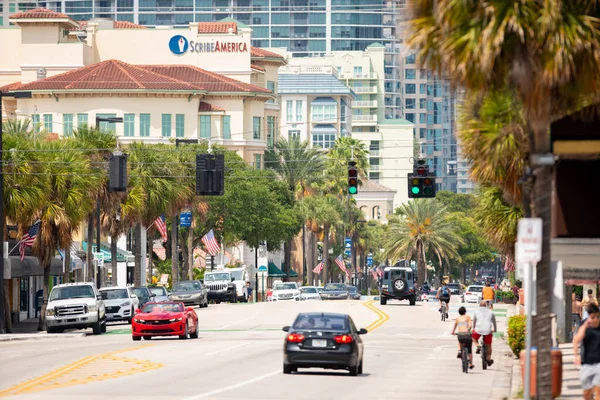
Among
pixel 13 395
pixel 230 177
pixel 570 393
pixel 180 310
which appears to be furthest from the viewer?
pixel 230 177

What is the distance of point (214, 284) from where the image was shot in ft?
267

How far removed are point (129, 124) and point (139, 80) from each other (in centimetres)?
409

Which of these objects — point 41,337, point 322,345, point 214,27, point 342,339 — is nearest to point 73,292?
point 41,337

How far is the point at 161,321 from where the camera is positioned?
42.9 metres

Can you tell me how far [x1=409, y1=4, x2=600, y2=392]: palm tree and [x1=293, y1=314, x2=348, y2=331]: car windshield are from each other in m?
10.3

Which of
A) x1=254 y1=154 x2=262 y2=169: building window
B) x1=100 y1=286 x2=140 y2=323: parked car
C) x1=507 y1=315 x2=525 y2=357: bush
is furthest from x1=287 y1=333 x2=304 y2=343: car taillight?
x1=254 y1=154 x2=262 y2=169: building window

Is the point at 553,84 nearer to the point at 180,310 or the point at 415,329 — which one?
the point at 180,310

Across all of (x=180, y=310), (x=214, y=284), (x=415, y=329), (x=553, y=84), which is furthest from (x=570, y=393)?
(x=214, y=284)

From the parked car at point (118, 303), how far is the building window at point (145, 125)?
61645 mm

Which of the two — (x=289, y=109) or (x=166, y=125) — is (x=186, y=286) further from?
(x=289, y=109)

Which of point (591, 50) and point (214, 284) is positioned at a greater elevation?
point (591, 50)

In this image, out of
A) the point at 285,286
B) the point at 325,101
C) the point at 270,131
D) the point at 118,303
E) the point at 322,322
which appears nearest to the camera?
the point at 322,322

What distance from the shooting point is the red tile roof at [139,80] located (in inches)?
4545

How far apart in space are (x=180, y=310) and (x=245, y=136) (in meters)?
80.2
